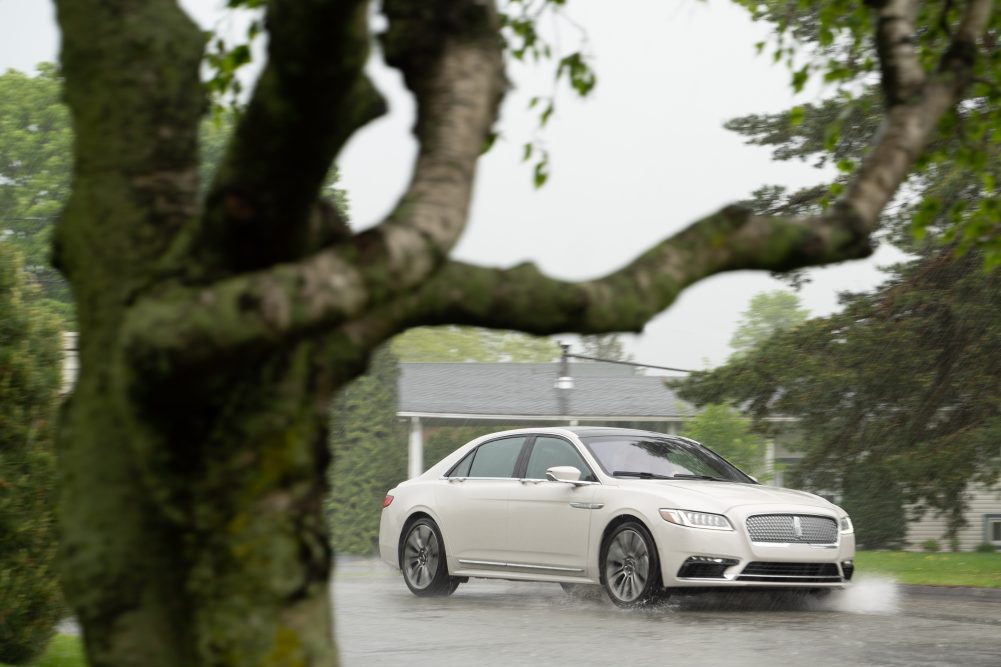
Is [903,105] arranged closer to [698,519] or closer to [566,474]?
[698,519]

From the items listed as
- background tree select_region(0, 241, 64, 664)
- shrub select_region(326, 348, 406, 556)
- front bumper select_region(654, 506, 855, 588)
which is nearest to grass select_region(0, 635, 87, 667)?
background tree select_region(0, 241, 64, 664)

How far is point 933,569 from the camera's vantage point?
75.2 feet

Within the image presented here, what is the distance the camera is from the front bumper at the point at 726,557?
1260 centimetres

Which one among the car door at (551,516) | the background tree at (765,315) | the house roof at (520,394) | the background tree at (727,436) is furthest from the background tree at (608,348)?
the car door at (551,516)

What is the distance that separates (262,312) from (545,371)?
58668mm

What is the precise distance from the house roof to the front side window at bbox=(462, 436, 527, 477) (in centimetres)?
3397

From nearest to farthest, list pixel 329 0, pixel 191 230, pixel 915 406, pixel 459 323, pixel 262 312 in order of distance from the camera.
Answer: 1. pixel 329 0
2. pixel 262 312
3. pixel 191 230
4. pixel 459 323
5. pixel 915 406

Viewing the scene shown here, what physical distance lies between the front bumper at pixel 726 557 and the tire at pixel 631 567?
0.50ft

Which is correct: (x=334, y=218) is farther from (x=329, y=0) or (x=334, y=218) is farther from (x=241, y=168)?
(x=329, y=0)

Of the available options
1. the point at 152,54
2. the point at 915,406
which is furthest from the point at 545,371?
the point at 152,54

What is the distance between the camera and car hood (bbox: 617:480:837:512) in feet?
42.1

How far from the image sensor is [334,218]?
4.43 meters

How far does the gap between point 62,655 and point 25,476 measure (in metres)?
1.97

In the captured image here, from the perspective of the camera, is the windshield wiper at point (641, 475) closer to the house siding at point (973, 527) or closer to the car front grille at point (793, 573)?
the car front grille at point (793, 573)
